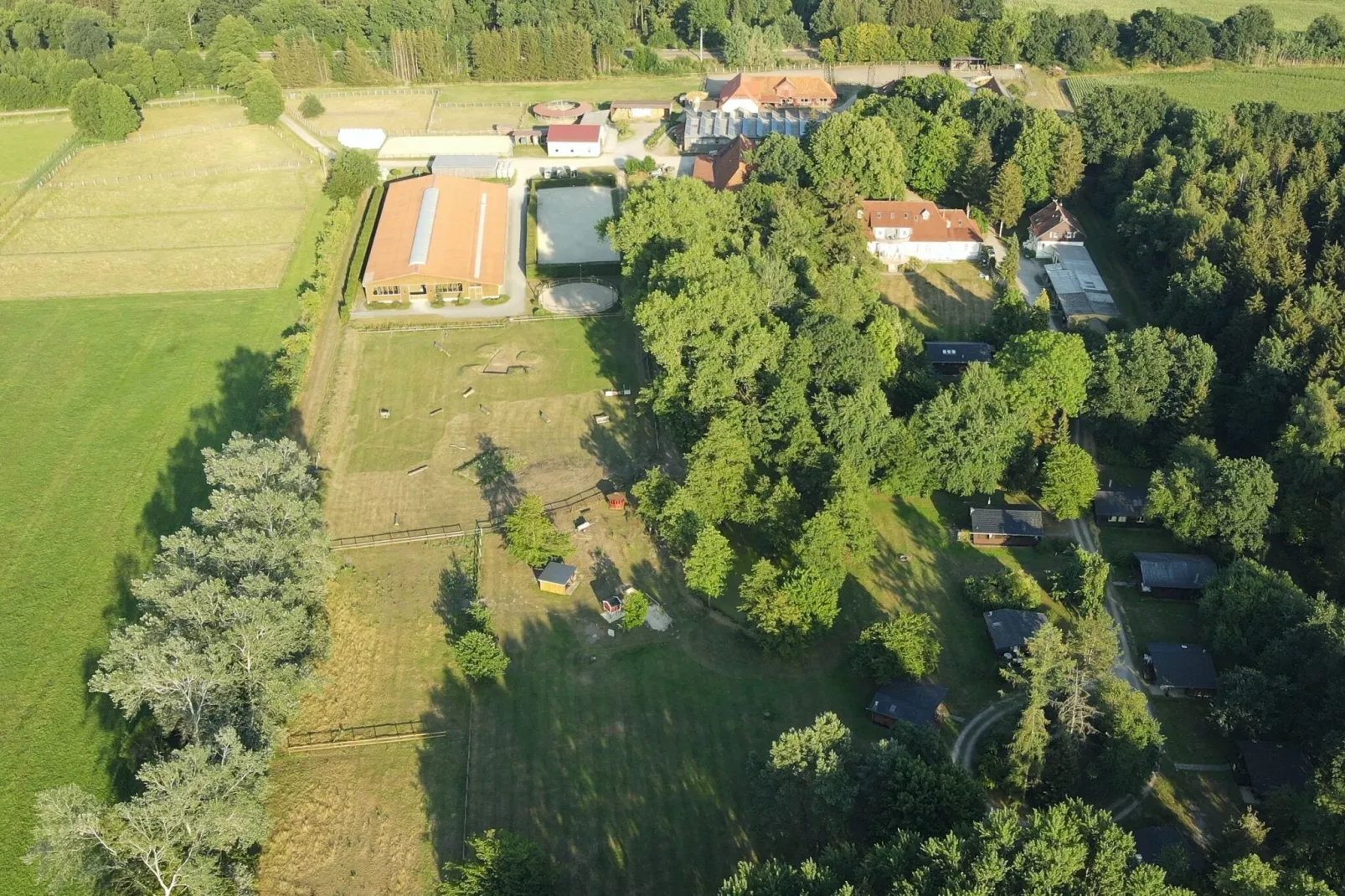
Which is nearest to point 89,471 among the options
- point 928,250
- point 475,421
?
point 475,421

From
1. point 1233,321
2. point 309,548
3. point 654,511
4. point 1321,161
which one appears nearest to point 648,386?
point 654,511

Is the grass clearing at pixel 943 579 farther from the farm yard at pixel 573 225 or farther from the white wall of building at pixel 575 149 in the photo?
the white wall of building at pixel 575 149

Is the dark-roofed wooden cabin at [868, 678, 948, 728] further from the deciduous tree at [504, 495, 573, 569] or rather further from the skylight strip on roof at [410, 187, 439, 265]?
the skylight strip on roof at [410, 187, 439, 265]

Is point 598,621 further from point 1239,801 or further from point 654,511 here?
point 1239,801

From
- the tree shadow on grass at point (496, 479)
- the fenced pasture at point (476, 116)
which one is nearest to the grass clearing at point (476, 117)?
the fenced pasture at point (476, 116)

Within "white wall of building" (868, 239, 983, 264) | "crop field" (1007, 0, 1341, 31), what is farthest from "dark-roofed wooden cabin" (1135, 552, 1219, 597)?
"crop field" (1007, 0, 1341, 31)

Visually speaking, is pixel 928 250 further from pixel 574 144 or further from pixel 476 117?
pixel 476 117
